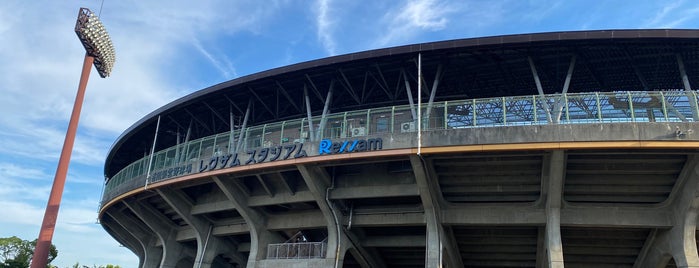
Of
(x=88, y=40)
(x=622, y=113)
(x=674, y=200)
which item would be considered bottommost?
(x=674, y=200)

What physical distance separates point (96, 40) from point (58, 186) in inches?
415

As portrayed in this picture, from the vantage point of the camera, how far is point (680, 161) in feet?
53.0

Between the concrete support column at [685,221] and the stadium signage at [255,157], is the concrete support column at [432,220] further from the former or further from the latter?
the concrete support column at [685,221]

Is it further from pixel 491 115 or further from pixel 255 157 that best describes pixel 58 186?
pixel 491 115

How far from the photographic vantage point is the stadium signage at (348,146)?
17.0 metres

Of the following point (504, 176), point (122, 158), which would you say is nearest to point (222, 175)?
point (504, 176)

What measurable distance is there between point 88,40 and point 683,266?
35.8 m

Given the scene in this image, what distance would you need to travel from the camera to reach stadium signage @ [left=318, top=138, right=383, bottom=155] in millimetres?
17047

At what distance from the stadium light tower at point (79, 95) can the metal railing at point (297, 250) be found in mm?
15329

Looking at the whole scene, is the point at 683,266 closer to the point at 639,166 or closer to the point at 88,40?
the point at 639,166

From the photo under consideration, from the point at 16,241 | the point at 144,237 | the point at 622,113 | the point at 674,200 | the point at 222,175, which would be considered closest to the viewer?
the point at 622,113

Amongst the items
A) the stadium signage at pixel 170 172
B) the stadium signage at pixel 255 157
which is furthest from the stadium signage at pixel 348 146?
the stadium signage at pixel 170 172

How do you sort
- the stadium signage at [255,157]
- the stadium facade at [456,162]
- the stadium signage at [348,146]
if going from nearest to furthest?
1. the stadium facade at [456,162]
2. the stadium signage at [348,146]
3. the stadium signage at [255,157]

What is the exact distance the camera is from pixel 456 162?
58.5 ft
